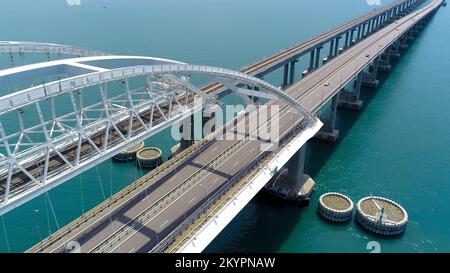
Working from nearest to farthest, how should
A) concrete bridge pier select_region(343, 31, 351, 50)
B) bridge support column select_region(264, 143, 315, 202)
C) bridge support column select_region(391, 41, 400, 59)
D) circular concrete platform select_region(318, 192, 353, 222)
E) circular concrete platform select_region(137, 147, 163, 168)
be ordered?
1. circular concrete platform select_region(318, 192, 353, 222)
2. bridge support column select_region(264, 143, 315, 202)
3. circular concrete platform select_region(137, 147, 163, 168)
4. bridge support column select_region(391, 41, 400, 59)
5. concrete bridge pier select_region(343, 31, 351, 50)

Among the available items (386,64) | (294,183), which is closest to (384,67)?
(386,64)

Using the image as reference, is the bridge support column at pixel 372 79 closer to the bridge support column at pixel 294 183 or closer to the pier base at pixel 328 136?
the pier base at pixel 328 136

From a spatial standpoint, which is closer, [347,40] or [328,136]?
[328,136]

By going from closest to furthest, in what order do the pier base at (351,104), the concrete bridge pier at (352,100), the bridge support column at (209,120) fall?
the bridge support column at (209,120) → the pier base at (351,104) → the concrete bridge pier at (352,100)

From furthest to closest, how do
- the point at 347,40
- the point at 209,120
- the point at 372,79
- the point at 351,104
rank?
the point at 347,40
the point at 372,79
the point at 351,104
the point at 209,120

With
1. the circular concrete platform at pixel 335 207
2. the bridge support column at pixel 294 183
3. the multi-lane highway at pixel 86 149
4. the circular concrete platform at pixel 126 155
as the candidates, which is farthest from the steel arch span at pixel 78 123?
the circular concrete platform at pixel 126 155

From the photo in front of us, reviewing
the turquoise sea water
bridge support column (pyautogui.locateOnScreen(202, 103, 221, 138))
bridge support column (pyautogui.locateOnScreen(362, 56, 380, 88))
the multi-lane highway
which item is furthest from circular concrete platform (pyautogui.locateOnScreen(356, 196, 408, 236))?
bridge support column (pyautogui.locateOnScreen(362, 56, 380, 88))

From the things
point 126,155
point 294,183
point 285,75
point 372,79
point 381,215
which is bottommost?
point 381,215

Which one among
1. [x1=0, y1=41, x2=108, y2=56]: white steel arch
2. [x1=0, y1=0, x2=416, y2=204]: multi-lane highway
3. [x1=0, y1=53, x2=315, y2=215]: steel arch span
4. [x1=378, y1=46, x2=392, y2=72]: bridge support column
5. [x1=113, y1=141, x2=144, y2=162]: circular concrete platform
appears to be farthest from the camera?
[x1=378, y1=46, x2=392, y2=72]: bridge support column

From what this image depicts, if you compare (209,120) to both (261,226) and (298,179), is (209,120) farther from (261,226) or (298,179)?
(261,226)

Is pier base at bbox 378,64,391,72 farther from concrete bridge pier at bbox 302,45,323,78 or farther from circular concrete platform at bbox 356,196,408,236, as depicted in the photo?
circular concrete platform at bbox 356,196,408,236

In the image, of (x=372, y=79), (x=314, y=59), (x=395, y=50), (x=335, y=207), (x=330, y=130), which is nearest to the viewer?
(x=335, y=207)

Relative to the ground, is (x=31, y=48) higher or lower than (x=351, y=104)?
higher
